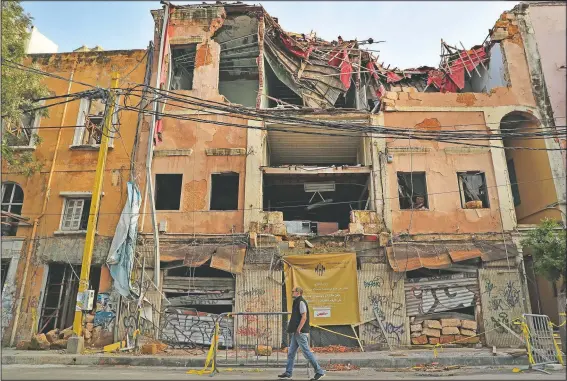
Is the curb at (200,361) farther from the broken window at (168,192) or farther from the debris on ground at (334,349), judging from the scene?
the broken window at (168,192)

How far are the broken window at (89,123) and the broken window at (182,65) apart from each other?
2988 mm

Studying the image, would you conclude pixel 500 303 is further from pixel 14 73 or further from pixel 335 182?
pixel 14 73

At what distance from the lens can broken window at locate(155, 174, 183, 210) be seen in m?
15.2

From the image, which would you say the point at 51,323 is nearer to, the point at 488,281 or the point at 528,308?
the point at 488,281

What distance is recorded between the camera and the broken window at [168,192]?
600 inches

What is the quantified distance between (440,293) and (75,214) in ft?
42.4

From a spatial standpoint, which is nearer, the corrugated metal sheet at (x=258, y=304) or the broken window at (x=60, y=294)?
the corrugated metal sheet at (x=258, y=304)

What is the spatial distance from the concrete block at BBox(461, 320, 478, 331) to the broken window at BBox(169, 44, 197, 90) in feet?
43.7

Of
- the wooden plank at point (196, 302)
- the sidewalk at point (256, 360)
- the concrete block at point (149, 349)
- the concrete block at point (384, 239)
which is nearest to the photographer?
the sidewalk at point (256, 360)

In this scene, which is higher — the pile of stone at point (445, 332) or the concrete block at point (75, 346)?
the pile of stone at point (445, 332)

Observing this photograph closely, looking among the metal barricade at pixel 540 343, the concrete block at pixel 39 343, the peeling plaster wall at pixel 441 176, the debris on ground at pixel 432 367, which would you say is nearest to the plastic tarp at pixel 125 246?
the concrete block at pixel 39 343

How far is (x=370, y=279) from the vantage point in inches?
525

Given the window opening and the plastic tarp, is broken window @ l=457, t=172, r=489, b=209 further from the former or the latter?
the window opening

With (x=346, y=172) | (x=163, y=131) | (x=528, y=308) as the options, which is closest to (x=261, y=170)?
(x=346, y=172)
